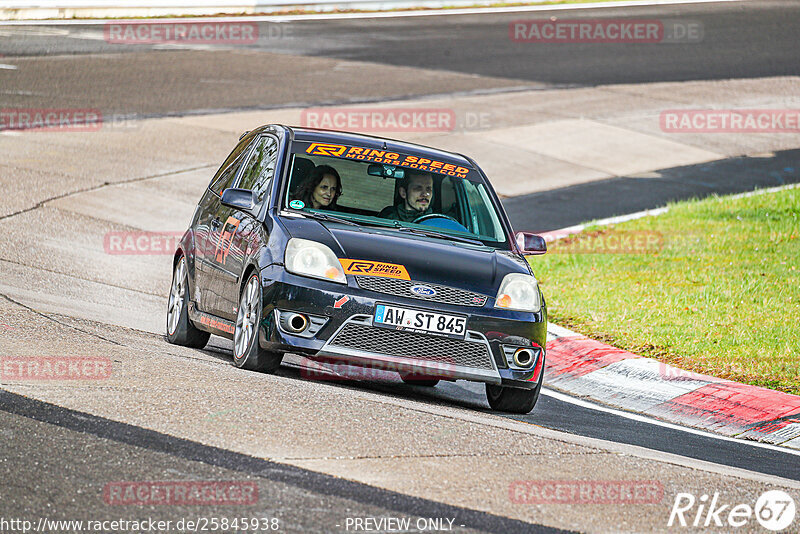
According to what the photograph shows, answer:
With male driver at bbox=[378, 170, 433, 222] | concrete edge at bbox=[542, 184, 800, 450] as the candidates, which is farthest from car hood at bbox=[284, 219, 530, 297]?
concrete edge at bbox=[542, 184, 800, 450]

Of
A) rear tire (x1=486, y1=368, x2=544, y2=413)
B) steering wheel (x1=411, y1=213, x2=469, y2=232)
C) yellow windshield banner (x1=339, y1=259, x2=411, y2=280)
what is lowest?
rear tire (x1=486, y1=368, x2=544, y2=413)

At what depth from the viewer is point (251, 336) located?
7.93m

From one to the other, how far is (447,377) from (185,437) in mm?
2289

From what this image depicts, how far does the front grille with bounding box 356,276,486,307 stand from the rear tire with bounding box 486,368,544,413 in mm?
746

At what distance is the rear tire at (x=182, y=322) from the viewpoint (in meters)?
9.57

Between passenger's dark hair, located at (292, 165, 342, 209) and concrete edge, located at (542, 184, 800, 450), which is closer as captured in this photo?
concrete edge, located at (542, 184, 800, 450)

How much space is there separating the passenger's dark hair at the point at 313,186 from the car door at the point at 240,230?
0.22m

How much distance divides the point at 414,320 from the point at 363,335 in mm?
322

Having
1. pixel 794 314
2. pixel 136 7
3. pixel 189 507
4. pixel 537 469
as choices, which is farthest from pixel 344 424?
pixel 136 7

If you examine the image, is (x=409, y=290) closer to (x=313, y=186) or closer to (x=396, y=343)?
(x=396, y=343)

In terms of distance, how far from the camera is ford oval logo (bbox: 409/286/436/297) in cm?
767

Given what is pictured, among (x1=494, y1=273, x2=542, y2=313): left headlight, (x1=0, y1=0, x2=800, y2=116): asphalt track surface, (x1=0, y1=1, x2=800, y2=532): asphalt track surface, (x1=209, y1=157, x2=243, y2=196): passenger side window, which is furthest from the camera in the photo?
(x1=0, y1=0, x2=800, y2=116): asphalt track surface

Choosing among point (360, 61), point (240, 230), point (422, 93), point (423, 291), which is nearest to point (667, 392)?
point (423, 291)

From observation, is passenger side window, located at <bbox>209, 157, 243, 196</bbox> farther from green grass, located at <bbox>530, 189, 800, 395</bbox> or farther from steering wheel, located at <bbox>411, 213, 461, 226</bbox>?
green grass, located at <bbox>530, 189, 800, 395</bbox>
